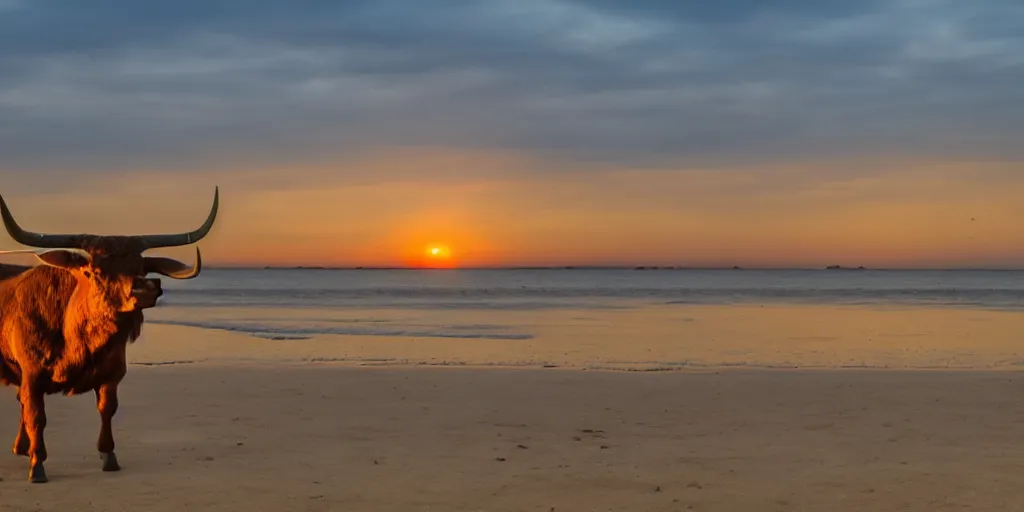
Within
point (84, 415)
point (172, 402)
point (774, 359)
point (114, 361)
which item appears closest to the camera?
point (114, 361)

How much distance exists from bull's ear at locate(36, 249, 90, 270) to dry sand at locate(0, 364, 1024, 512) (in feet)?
5.62

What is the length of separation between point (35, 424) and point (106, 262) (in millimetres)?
1623

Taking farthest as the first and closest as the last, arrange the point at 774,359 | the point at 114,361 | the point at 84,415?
the point at 774,359 < the point at 84,415 < the point at 114,361

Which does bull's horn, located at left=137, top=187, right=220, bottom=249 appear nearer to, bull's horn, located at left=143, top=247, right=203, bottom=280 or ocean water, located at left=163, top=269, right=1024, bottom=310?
bull's horn, located at left=143, top=247, right=203, bottom=280

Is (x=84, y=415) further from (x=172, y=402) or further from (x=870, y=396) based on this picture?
(x=870, y=396)

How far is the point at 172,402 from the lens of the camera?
38.2ft

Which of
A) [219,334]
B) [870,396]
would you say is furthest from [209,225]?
[219,334]

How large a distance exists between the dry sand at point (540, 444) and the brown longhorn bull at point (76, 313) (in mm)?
690

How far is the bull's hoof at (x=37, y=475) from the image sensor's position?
7441mm

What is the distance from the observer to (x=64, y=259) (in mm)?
7086

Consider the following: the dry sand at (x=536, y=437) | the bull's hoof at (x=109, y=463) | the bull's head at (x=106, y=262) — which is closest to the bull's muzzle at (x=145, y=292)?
the bull's head at (x=106, y=262)

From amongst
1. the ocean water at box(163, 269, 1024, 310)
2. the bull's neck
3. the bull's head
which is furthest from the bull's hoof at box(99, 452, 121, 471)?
the ocean water at box(163, 269, 1024, 310)

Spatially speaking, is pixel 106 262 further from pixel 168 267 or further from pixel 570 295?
pixel 570 295

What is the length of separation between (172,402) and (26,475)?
393cm
